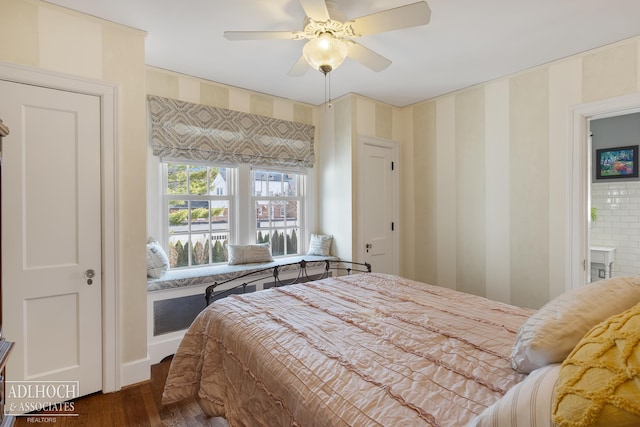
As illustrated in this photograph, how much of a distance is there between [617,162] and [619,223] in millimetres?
756

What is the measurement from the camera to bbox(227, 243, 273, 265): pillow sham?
3453 mm

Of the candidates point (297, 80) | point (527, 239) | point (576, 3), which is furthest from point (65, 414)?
point (576, 3)

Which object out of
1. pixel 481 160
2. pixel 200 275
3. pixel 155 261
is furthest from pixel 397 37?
pixel 155 261

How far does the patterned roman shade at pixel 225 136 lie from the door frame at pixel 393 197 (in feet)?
2.28

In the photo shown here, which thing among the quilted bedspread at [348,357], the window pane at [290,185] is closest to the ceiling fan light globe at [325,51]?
the quilted bedspread at [348,357]

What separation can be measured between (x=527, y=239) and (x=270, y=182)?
282 centimetres

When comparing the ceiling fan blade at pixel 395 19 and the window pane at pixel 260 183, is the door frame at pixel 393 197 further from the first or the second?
the ceiling fan blade at pixel 395 19

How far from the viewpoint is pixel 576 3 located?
208 centimetres

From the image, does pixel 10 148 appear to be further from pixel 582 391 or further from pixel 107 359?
pixel 582 391

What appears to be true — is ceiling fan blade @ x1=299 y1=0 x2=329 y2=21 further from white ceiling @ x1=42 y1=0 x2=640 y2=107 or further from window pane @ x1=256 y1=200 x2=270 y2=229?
window pane @ x1=256 y1=200 x2=270 y2=229

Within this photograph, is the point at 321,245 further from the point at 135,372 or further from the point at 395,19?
the point at 395,19

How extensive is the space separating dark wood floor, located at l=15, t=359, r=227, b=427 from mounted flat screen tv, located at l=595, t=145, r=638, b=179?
5.02m

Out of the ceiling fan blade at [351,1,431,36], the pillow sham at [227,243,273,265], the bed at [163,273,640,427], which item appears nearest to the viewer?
the bed at [163,273,640,427]

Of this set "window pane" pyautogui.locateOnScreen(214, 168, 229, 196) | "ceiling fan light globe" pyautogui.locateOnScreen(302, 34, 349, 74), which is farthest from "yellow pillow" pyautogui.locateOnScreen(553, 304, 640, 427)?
"window pane" pyautogui.locateOnScreen(214, 168, 229, 196)
